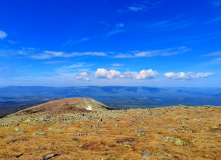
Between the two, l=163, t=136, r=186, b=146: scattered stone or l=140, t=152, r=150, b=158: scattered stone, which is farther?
l=163, t=136, r=186, b=146: scattered stone

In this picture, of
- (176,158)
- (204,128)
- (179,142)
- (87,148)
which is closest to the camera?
(176,158)

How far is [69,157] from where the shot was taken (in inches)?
562

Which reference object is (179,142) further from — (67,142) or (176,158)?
(67,142)

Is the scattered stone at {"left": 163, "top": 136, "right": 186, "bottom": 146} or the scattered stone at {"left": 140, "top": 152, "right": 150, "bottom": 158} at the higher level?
the scattered stone at {"left": 140, "top": 152, "right": 150, "bottom": 158}

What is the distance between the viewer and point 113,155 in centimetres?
1484

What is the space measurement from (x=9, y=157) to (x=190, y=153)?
19955mm

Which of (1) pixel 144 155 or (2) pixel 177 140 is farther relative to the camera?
(2) pixel 177 140

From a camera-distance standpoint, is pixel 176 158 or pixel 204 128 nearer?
pixel 176 158

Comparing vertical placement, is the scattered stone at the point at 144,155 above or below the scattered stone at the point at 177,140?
above

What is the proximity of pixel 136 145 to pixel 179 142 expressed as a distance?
593 cm

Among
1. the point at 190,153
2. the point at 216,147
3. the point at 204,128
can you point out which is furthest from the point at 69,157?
the point at 204,128

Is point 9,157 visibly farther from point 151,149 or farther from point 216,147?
point 216,147

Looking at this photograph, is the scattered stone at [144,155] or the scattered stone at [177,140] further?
the scattered stone at [177,140]

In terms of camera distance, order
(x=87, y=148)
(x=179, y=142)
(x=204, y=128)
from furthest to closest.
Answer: (x=204, y=128)
(x=179, y=142)
(x=87, y=148)
